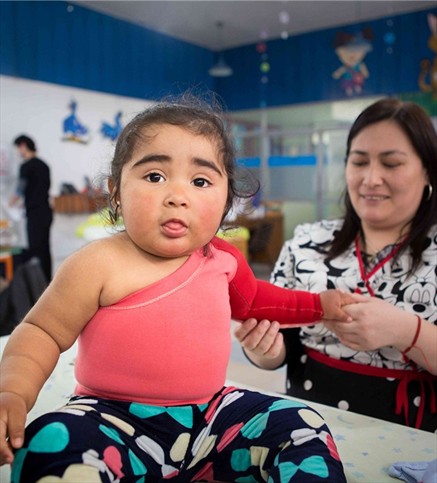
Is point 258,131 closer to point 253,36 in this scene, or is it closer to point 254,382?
point 253,36

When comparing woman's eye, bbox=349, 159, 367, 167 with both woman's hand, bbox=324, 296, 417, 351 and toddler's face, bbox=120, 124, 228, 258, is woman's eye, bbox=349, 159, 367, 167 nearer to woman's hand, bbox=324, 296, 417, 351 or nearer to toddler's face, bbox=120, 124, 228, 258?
woman's hand, bbox=324, 296, 417, 351

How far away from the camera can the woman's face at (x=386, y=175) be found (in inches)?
45.3

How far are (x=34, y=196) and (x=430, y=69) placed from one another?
188 inches

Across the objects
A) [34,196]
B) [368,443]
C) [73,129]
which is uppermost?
[73,129]

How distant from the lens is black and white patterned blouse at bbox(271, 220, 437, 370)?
110cm

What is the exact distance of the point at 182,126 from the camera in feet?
2.31

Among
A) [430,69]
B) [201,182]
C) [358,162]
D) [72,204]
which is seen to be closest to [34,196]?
[72,204]

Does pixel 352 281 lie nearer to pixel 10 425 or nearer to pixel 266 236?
pixel 10 425

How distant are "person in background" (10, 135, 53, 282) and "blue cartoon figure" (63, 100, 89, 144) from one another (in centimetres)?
100

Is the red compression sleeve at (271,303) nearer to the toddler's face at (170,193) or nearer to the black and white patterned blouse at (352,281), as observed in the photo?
the toddler's face at (170,193)

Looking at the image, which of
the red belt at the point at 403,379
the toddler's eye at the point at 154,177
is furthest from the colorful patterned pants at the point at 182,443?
the red belt at the point at 403,379

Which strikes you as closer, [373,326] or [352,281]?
[373,326]

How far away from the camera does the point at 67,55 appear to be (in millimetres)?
5758

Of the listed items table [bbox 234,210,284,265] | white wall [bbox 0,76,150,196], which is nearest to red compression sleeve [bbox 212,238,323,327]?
white wall [bbox 0,76,150,196]
